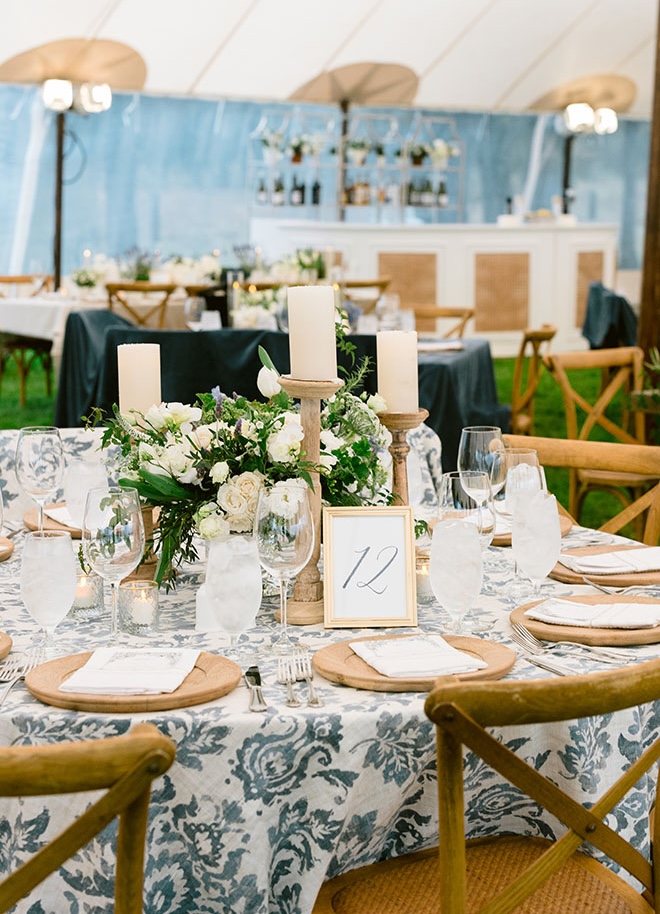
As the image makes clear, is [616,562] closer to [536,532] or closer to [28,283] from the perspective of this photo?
[536,532]

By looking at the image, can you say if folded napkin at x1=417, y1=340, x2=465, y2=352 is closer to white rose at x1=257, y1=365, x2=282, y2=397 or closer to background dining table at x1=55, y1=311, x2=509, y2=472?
background dining table at x1=55, y1=311, x2=509, y2=472

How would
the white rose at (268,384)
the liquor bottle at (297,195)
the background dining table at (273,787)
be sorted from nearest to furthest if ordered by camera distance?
the background dining table at (273,787), the white rose at (268,384), the liquor bottle at (297,195)

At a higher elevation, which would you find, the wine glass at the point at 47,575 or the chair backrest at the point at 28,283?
the chair backrest at the point at 28,283

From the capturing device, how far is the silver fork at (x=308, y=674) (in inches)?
55.5

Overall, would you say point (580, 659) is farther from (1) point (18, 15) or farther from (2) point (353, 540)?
(1) point (18, 15)

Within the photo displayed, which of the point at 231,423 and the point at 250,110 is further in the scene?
the point at 250,110

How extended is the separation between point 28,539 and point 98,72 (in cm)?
928

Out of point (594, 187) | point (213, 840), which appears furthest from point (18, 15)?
point (213, 840)

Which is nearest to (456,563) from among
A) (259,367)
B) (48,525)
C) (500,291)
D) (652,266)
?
(48,525)

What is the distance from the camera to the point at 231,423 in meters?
1.80

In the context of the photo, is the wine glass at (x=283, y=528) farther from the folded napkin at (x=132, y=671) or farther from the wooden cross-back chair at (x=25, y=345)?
the wooden cross-back chair at (x=25, y=345)

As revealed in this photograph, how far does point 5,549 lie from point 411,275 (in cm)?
892

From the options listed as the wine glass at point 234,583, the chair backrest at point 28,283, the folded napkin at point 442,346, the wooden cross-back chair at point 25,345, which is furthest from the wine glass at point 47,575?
the chair backrest at point 28,283

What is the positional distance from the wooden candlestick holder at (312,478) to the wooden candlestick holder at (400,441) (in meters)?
0.16
